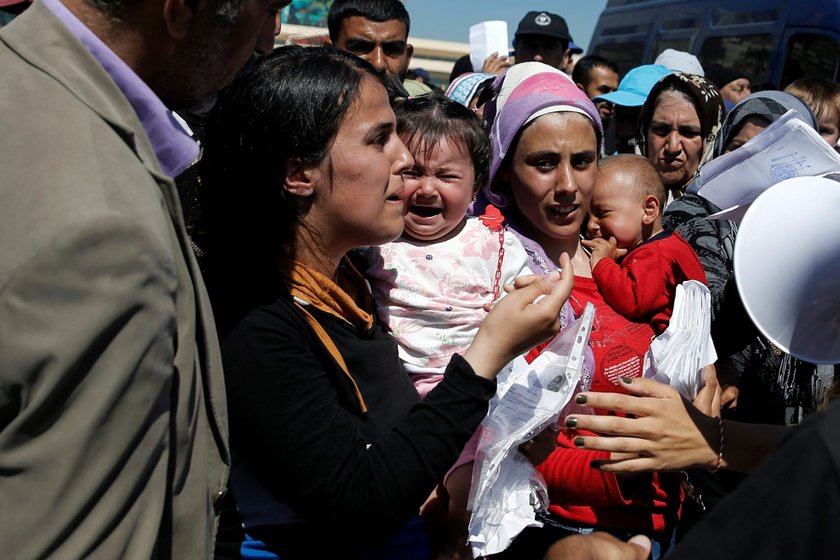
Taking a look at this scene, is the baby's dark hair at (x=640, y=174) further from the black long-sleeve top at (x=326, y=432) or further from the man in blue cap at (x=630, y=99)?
the man in blue cap at (x=630, y=99)

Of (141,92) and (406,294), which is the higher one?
(141,92)

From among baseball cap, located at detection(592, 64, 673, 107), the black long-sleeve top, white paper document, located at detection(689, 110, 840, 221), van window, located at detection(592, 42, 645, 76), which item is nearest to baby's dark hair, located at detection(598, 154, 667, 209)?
white paper document, located at detection(689, 110, 840, 221)

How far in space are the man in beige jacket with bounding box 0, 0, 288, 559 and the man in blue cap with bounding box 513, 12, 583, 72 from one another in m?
5.52

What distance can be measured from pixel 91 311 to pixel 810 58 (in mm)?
9110

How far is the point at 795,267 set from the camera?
5.42 ft

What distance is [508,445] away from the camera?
191 centimetres

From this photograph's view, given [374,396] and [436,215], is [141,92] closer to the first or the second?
[374,396]

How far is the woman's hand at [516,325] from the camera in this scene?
1811mm

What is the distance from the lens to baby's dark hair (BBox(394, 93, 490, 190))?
244 cm

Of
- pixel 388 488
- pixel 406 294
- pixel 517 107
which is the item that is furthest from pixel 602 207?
pixel 388 488

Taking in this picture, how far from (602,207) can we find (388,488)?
1526 millimetres

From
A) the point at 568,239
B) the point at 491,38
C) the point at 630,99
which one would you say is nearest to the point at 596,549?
the point at 568,239

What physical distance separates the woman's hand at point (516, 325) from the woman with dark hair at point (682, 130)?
2.24 m

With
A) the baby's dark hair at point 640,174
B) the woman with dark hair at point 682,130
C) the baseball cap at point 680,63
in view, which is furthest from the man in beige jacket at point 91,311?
the baseball cap at point 680,63
